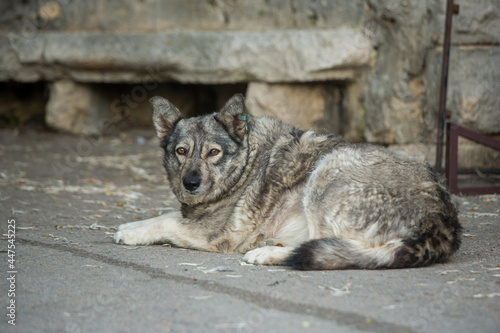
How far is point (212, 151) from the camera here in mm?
5102

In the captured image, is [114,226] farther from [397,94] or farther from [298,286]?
[397,94]

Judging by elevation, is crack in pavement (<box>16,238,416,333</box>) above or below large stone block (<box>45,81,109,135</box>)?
below

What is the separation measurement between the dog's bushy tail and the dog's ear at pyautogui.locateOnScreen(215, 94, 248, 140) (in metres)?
1.39

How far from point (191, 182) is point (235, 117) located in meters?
0.67

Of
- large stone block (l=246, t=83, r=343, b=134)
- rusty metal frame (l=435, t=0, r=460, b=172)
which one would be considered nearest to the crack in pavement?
rusty metal frame (l=435, t=0, r=460, b=172)

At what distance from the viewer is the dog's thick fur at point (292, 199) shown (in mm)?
4121

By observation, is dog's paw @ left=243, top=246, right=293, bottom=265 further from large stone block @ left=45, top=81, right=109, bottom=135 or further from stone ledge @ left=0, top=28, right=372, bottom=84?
large stone block @ left=45, top=81, right=109, bottom=135

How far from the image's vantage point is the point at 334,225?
14.3 ft

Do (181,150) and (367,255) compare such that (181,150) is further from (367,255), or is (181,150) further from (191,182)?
(367,255)

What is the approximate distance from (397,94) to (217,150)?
4168 mm

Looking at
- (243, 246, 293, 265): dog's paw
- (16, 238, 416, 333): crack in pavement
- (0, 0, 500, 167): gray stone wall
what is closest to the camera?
(16, 238, 416, 333): crack in pavement

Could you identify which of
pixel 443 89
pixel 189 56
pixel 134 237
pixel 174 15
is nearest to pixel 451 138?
pixel 443 89

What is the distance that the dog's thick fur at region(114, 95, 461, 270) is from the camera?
162 inches

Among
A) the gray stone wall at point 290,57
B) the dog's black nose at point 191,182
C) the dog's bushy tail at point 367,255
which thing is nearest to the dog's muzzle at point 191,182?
the dog's black nose at point 191,182
